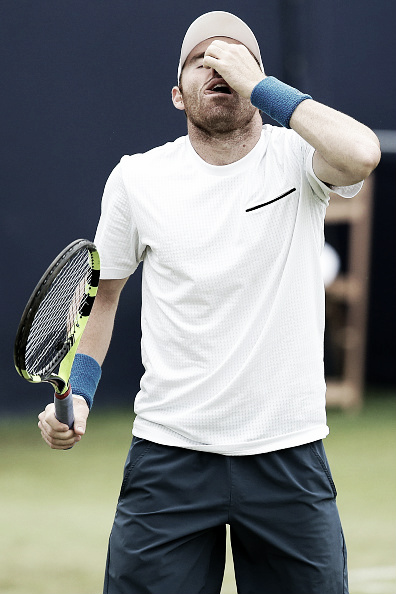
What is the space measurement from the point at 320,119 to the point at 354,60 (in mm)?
5189

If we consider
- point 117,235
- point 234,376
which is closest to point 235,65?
point 117,235

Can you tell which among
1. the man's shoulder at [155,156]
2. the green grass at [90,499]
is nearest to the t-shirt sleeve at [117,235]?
the man's shoulder at [155,156]

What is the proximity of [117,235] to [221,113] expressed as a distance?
0.35 metres

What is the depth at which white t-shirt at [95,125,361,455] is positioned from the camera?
2000 millimetres

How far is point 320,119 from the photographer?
189 cm

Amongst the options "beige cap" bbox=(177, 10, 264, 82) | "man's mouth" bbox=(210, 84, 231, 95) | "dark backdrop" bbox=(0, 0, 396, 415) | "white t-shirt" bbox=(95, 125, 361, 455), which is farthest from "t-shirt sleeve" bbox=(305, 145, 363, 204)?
"dark backdrop" bbox=(0, 0, 396, 415)

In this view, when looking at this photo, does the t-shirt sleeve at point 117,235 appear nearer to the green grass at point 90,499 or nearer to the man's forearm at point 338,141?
the man's forearm at point 338,141

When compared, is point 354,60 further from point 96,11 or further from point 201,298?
point 201,298

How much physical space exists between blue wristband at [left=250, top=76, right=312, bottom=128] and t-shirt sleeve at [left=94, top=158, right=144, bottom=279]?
15.0 inches

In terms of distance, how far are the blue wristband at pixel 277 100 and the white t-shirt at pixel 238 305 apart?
13 cm

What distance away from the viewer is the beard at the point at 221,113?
206cm

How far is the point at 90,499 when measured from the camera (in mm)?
4566

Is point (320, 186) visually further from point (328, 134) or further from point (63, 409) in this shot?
point (63, 409)

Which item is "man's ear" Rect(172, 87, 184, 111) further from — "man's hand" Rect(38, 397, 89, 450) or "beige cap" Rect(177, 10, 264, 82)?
"man's hand" Rect(38, 397, 89, 450)
